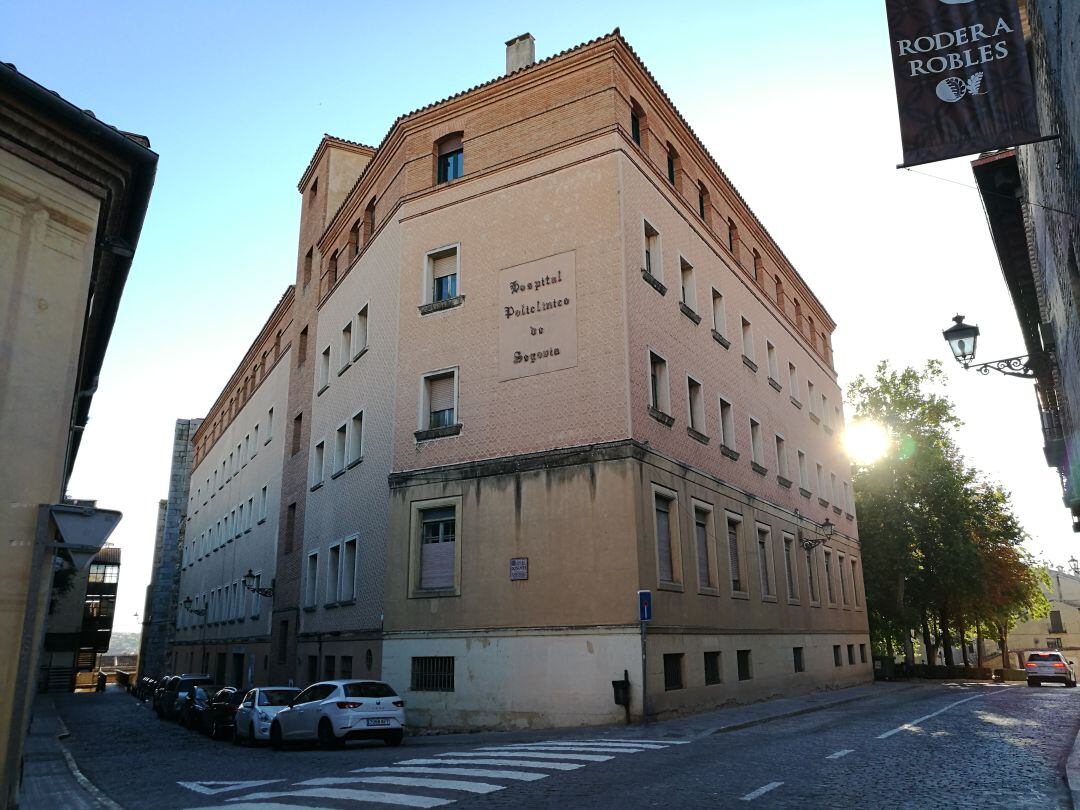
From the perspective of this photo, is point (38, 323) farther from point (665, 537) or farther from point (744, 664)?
point (744, 664)

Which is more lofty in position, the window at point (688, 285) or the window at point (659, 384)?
the window at point (688, 285)

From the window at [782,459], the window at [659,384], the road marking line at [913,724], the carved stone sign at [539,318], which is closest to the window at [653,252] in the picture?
the window at [659,384]

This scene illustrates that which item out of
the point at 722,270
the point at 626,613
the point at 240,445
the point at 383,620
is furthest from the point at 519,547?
the point at 240,445

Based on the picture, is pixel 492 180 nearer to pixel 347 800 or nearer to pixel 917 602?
pixel 347 800

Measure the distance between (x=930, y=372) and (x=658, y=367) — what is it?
106ft

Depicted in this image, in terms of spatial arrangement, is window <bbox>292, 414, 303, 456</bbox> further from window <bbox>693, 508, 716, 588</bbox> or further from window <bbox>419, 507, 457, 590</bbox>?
window <bbox>693, 508, 716, 588</bbox>

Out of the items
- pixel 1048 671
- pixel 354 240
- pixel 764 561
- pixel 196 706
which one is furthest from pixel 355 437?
pixel 1048 671

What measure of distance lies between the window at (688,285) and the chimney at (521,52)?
7.87 metres

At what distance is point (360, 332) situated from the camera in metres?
27.0

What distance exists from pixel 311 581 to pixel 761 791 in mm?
21788

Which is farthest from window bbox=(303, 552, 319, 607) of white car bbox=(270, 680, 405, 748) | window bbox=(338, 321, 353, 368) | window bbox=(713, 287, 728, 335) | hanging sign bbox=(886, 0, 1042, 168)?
hanging sign bbox=(886, 0, 1042, 168)

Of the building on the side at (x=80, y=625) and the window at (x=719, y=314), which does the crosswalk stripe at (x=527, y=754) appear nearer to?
the window at (x=719, y=314)

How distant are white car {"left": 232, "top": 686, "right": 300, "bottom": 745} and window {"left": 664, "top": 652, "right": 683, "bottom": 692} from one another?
8.67 meters

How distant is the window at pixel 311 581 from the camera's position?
27.2 m
